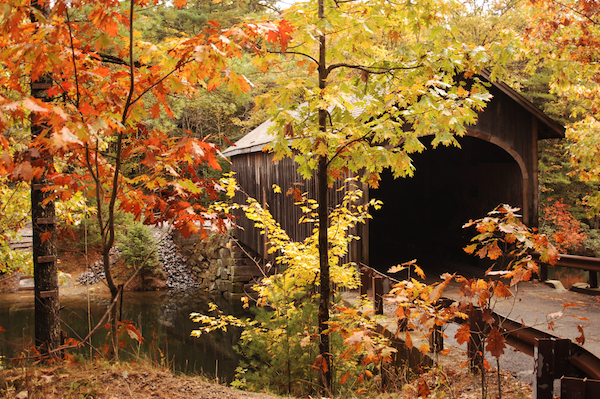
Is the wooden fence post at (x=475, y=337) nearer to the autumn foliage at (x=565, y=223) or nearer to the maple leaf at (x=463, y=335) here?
the maple leaf at (x=463, y=335)

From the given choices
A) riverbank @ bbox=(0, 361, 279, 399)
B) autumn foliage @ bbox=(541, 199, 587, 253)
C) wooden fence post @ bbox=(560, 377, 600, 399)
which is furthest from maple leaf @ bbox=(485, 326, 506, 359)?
autumn foliage @ bbox=(541, 199, 587, 253)

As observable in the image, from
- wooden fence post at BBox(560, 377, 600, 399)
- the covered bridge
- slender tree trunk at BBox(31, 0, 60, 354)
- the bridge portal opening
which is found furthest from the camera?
the bridge portal opening

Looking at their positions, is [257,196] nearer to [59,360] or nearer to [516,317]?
[516,317]

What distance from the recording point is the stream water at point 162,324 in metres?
8.31

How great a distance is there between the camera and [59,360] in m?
3.51

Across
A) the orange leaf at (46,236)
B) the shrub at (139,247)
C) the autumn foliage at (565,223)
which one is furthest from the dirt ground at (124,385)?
the autumn foliage at (565,223)

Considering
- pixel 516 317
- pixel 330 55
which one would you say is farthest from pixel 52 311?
pixel 516 317

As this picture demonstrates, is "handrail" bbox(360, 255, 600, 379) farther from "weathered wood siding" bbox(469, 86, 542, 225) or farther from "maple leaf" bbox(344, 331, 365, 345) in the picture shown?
"weathered wood siding" bbox(469, 86, 542, 225)

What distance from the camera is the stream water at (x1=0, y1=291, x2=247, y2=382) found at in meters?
8.31

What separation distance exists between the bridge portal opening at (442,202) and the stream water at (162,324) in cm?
397

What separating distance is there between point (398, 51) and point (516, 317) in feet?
11.9

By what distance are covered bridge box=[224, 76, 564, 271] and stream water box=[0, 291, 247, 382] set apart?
98.9 inches

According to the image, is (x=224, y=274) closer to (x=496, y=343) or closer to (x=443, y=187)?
(x=443, y=187)

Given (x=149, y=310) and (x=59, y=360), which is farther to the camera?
(x=149, y=310)
